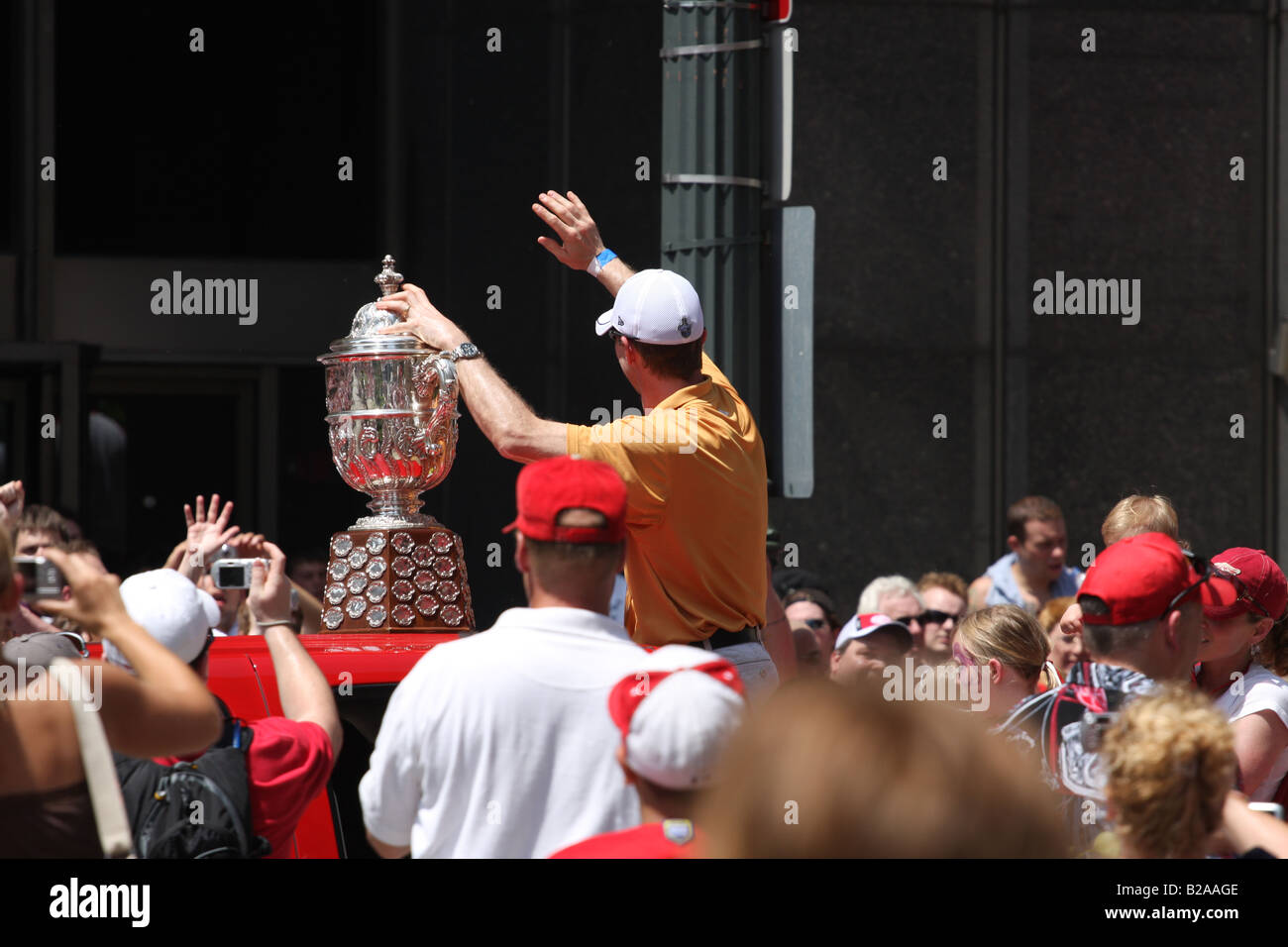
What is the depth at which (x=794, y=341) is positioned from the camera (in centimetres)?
501

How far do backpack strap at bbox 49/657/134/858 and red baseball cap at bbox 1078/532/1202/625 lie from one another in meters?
1.81

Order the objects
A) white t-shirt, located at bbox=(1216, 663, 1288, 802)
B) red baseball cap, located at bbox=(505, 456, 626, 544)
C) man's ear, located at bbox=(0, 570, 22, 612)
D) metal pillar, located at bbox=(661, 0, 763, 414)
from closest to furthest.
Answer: man's ear, located at bbox=(0, 570, 22, 612) < red baseball cap, located at bbox=(505, 456, 626, 544) < white t-shirt, located at bbox=(1216, 663, 1288, 802) < metal pillar, located at bbox=(661, 0, 763, 414)

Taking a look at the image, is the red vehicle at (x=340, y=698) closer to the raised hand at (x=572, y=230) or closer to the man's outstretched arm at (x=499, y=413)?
the man's outstretched arm at (x=499, y=413)

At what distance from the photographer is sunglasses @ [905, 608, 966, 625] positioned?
6.99 m

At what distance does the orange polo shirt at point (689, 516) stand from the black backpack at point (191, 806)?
45.0 inches

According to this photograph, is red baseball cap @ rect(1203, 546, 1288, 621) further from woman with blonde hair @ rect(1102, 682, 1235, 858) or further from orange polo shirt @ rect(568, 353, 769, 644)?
woman with blonde hair @ rect(1102, 682, 1235, 858)

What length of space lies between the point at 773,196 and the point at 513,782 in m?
2.67

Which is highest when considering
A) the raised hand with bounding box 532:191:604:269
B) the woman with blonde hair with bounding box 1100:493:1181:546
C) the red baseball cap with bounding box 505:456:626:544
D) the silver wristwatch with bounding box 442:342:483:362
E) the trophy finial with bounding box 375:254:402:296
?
the raised hand with bounding box 532:191:604:269

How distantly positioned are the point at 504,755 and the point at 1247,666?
82.6 inches

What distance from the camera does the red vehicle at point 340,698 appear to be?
142 inches

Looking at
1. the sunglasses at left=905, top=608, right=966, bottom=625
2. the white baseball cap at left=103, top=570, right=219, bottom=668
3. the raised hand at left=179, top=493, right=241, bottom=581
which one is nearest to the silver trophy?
the raised hand at left=179, top=493, right=241, bottom=581

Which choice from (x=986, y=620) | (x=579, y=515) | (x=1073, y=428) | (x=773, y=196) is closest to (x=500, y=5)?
(x=1073, y=428)

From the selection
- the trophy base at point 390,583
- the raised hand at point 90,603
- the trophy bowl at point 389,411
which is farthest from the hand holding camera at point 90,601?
the trophy bowl at point 389,411

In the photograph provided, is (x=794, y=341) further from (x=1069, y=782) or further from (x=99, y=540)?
(x=99, y=540)
